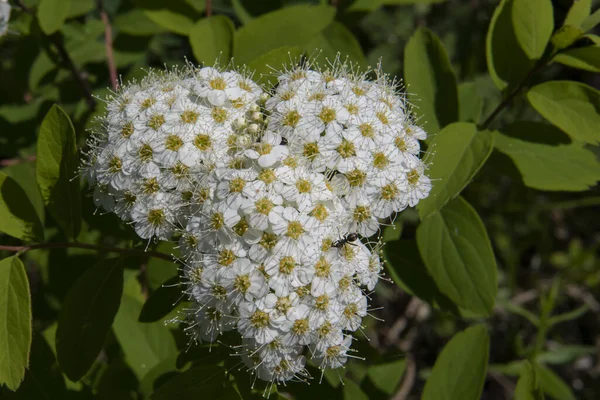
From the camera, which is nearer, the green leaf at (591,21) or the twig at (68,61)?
the green leaf at (591,21)

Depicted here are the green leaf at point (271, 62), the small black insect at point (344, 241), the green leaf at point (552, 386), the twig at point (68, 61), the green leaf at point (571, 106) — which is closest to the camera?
the small black insect at point (344, 241)

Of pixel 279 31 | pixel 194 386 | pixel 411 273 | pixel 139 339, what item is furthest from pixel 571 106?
pixel 139 339

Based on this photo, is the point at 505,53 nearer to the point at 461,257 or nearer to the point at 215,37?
the point at 461,257

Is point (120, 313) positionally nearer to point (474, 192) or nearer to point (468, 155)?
point (468, 155)

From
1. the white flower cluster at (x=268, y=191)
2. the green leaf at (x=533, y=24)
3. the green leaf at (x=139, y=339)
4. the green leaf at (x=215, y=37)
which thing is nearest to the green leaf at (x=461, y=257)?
the white flower cluster at (x=268, y=191)

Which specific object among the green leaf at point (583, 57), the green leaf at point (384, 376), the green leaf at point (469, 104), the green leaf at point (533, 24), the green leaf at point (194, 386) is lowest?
the green leaf at point (384, 376)

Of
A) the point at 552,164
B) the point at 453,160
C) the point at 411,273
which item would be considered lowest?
the point at 411,273

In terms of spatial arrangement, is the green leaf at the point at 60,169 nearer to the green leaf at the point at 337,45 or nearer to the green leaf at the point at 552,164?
the green leaf at the point at 337,45

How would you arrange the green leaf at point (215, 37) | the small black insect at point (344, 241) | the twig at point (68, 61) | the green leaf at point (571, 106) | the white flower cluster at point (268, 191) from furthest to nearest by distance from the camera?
the twig at point (68, 61), the green leaf at point (215, 37), the green leaf at point (571, 106), the small black insect at point (344, 241), the white flower cluster at point (268, 191)
